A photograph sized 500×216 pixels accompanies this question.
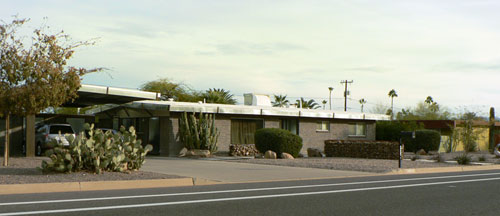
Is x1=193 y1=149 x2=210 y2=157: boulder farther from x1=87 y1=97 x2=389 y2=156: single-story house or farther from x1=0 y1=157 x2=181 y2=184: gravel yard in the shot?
x1=0 y1=157 x2=181 y2=184: gravel yard

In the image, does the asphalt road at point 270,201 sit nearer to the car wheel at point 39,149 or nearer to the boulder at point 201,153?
the boulder at point 201,153

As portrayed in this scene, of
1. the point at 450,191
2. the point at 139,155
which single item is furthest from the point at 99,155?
the point at 450,191

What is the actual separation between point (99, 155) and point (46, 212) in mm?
6057

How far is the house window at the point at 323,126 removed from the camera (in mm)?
34375

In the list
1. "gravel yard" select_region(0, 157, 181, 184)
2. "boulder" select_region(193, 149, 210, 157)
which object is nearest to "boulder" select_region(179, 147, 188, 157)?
"boulder" select_region(193, 149, 210, 157)

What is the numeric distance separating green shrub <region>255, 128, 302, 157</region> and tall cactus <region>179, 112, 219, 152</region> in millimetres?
2349

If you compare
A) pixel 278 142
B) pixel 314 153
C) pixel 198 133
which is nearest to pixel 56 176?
pixel 198 133

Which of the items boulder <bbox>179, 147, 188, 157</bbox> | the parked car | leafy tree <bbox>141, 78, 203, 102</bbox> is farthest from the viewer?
leafy tree <bbox>141, 78, 203, 102</bbox>

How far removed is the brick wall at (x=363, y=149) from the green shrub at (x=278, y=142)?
320cm

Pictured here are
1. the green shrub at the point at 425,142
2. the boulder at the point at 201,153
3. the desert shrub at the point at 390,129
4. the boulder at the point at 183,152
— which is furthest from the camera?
the desert shrub at the point at 390,129

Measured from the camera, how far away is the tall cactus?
2619 centimetres

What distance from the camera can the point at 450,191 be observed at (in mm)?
12453

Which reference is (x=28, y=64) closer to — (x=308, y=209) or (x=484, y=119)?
(x=308, y=209)

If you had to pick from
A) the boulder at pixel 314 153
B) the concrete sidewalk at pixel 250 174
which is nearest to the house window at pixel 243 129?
the boulder at pixel 314 153
